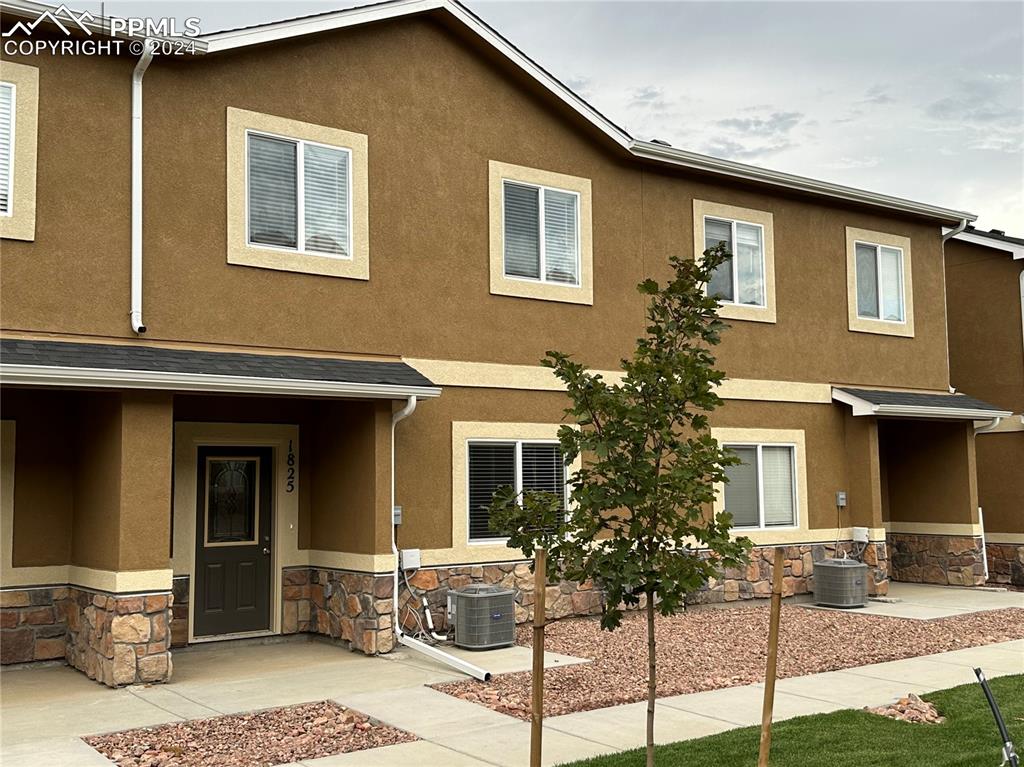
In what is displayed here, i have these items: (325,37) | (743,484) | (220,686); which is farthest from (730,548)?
(743,484)

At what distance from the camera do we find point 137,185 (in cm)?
1030

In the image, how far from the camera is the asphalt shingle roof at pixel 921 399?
16.0 m

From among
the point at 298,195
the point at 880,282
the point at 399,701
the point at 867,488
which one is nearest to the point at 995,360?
the point at 880,282

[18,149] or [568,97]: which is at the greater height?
[568,97]

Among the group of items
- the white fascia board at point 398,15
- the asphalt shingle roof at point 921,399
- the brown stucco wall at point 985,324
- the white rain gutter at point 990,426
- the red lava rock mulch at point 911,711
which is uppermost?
the white fascia board at point 398,15

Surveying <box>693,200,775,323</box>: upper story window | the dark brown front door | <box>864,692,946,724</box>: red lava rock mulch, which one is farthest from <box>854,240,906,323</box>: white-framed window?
the dark brown front door

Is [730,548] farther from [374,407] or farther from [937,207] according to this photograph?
[937,207]

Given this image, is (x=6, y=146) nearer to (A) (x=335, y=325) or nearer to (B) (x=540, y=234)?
(A) (x=335, y=325)

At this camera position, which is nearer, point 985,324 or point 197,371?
point 197,371

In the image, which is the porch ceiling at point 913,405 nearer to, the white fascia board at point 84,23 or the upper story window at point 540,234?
the upper story window at point 540,234

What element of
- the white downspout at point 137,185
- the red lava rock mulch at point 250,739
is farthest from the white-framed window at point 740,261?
the red lava rock mulch at point 250,739

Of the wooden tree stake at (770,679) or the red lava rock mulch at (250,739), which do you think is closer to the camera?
the wooden tree stake at (770,679)

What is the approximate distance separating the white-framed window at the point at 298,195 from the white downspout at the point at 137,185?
1202 millimetres

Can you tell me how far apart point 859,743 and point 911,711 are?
1209mm
